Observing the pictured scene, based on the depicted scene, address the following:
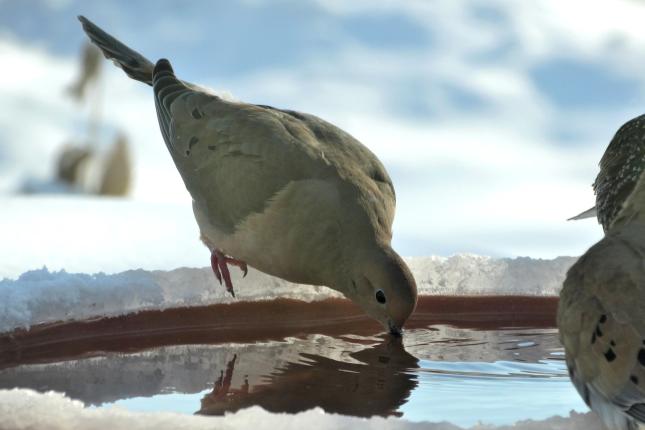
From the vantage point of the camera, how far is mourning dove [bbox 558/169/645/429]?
1.38 metres

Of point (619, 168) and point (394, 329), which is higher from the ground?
point (619, 168)

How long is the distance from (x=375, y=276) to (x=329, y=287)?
196mm

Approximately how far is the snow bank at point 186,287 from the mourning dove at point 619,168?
273 millimetres

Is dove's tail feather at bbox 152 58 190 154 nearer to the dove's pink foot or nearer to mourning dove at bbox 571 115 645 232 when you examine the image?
the dove's pink foot

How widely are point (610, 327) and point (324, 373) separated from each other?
55 cm

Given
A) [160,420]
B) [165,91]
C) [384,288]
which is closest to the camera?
[160,420]

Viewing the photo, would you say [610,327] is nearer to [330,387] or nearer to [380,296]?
[330,387]

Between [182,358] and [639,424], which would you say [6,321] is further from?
[639,424]

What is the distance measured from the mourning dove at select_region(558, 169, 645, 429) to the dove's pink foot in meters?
0.91

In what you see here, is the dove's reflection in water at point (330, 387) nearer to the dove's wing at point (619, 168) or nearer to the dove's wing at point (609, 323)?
the dove's wing at point (609, 323)

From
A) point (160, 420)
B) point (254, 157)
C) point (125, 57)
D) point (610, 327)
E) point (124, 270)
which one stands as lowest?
point (160, 420)

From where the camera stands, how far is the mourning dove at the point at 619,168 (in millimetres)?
2621

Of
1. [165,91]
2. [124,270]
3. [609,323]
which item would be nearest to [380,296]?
[124,270]

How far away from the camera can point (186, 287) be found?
2.23 m
